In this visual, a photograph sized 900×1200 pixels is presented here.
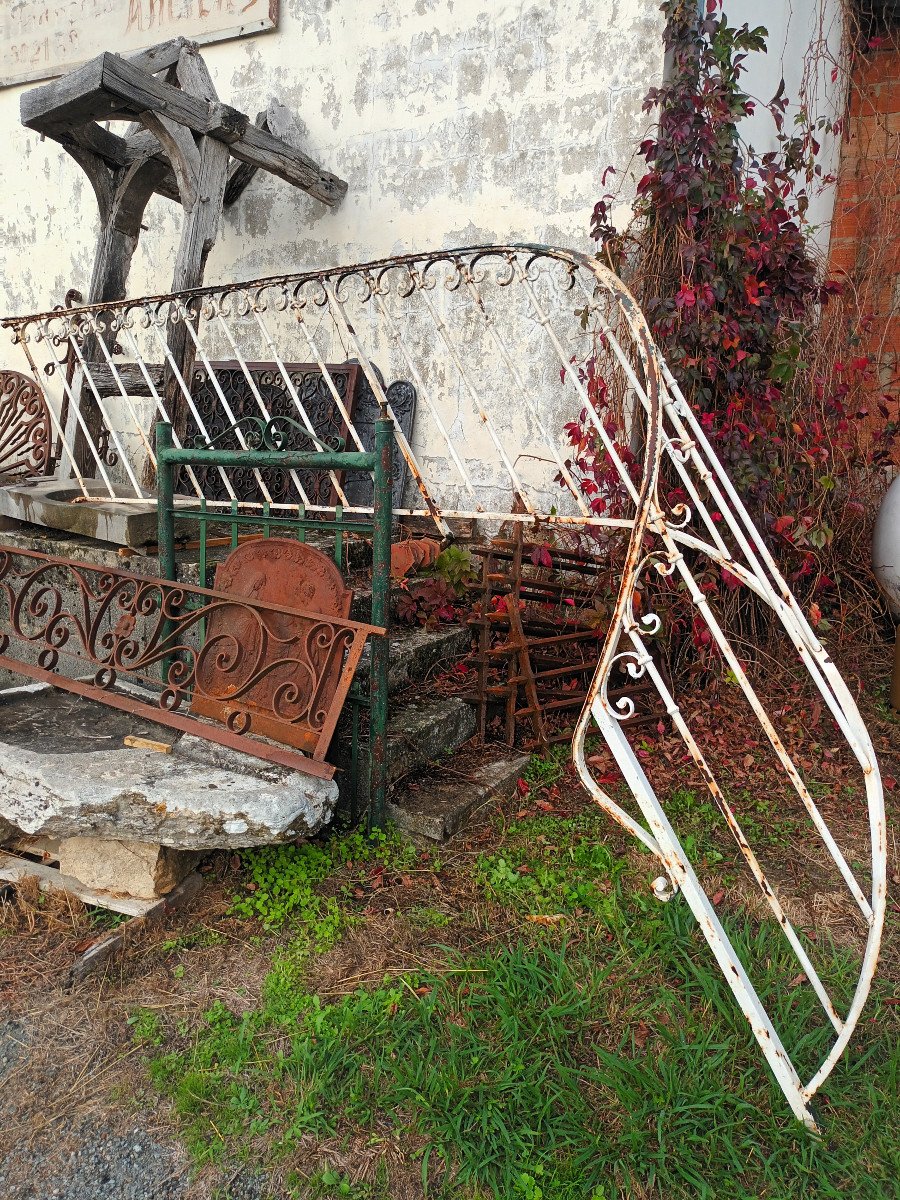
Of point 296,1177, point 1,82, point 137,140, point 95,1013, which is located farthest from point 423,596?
point 1,82

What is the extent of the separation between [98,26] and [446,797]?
19.2ft

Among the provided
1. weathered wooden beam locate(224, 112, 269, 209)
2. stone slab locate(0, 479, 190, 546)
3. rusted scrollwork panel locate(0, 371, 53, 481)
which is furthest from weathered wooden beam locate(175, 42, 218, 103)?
stone slab locate(0, 479, 190, 546)

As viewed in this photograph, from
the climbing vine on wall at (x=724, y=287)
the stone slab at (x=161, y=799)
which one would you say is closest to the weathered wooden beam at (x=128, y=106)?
the climbing vine on wall at (x=724, y=287)

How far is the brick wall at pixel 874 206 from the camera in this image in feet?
17.5

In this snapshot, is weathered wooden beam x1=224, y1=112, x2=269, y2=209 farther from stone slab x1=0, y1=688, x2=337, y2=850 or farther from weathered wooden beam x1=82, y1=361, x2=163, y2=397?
stone slab x1=0, y1=688, x2=337, y2=850

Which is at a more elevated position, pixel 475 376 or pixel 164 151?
pixel 164 151

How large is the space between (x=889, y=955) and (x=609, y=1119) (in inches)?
41.4

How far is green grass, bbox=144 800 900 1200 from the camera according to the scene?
1789mm

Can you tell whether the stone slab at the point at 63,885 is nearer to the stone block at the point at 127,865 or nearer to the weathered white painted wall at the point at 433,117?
the stone block at the point at 127,865

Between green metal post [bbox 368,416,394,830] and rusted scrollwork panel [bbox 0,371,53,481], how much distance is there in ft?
9.26

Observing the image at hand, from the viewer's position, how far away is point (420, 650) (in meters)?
3.53

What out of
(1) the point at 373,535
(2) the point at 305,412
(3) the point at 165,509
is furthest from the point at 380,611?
(2) the point at 305,412

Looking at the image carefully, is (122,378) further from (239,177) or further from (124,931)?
(124,931)

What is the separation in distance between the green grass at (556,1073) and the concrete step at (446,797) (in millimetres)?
411
